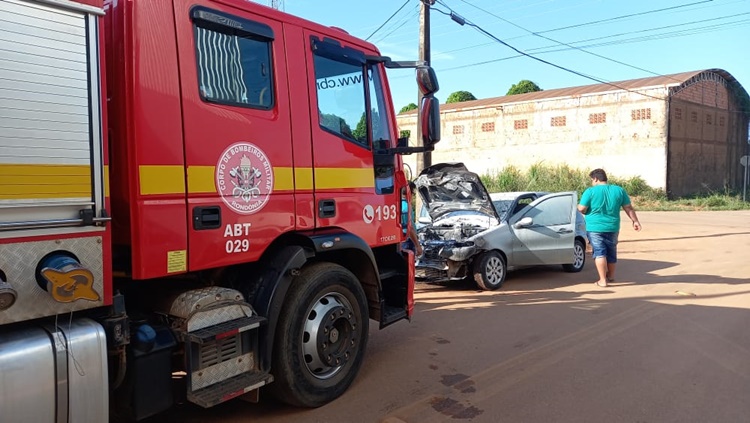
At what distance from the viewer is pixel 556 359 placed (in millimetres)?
5160

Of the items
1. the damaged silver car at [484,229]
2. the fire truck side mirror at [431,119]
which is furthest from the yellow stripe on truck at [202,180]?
the damaged silver car at [484,229]

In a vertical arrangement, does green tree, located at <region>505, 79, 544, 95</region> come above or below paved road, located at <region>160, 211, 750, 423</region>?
above

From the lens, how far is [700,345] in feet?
18.2

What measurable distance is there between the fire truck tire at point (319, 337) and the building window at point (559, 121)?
3340cm

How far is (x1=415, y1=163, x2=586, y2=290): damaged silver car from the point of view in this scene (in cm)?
842

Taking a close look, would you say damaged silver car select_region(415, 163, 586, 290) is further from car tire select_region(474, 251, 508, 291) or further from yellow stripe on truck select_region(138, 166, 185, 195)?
yellow stripe on truck select_region(138, 166, 185, 195)

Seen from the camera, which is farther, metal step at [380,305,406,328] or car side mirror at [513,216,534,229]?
car side mirror at [513,216,534,229]

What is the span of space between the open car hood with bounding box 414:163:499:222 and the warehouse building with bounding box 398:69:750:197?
2001cm

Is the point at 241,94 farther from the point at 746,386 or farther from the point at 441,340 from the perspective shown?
the point at 746,386

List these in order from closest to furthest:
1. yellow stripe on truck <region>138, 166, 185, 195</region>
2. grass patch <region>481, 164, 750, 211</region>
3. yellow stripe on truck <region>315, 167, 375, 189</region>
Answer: yellow stripe on truck <region>138, 166, 185, 195</region>, yellow stripe on truck <region>315, 167, 375, 189</region>, grass patch <region>481, 164, 750, 211</region>

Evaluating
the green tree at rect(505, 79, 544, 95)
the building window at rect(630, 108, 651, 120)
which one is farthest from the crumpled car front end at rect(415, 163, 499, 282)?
the green tree at rect(505, 79, 544, 95)

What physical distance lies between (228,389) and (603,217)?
690cm

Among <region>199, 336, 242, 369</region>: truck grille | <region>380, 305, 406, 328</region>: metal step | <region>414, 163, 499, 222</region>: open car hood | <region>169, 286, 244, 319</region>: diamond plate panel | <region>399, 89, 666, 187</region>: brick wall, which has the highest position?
<region>399, 89, 666, 187</region>: brick wall

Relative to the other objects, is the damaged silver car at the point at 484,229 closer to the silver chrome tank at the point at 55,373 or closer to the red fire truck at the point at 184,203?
the red fire truck at the point at 184,203
